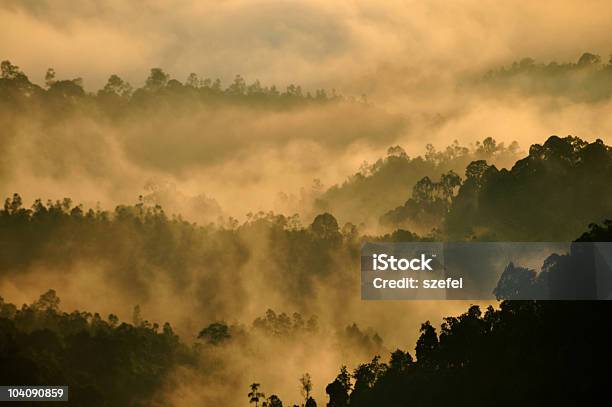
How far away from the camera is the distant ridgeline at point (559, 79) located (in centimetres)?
16838

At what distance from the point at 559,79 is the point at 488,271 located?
8511 centimetres

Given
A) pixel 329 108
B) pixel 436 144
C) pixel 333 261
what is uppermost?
pixel 329 108

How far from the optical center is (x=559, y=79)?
177125mm

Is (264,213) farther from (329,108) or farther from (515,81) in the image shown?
(515,81)

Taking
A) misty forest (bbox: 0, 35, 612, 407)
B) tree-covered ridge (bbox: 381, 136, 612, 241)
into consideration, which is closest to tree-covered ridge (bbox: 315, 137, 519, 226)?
misty forest (bbox: 0, 35, 612, 407)

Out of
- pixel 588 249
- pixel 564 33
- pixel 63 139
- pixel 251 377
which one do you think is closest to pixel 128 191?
pixel 63 139

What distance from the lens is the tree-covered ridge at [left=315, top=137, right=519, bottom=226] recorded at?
158975mm

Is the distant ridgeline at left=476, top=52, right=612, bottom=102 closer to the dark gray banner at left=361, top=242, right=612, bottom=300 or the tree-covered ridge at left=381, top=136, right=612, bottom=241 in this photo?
the tree-covered ridge at left=381, top=136, right=612, bottom=241

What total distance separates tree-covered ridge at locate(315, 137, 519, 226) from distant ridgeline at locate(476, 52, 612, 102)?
18.6m

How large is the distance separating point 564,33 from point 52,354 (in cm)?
11224

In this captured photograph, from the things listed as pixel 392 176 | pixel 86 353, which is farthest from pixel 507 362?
pixel 392 176

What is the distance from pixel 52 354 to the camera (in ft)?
344

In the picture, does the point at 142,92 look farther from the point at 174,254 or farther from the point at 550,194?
the point at 550,194

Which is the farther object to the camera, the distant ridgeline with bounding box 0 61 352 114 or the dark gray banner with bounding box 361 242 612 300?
the distant ridgeline with bounding box 0 61 352 114
